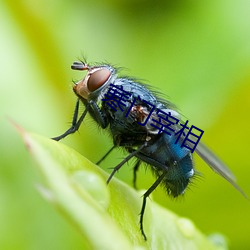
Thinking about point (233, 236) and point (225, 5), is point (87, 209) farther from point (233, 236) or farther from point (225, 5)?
point (225, 5)

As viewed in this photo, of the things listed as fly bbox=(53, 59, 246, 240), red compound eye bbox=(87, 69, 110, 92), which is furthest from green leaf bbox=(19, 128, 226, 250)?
red compound eye bbox=(87, 69, 110, 92)

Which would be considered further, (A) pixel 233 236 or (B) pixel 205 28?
(B) pixel 205 28

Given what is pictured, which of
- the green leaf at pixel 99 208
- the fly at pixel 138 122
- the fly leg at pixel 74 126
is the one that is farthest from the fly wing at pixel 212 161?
the fly leg at pixel 74 126

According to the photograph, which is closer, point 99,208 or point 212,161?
point 99,208

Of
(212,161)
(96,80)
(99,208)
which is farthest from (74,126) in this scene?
(99,208)

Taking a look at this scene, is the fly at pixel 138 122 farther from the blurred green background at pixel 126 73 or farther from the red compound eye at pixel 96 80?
the blurred green background at pixel 126 73

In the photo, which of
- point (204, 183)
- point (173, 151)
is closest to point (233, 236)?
point (204, 183)

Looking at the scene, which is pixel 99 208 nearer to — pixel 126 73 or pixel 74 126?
pixel 74 126
